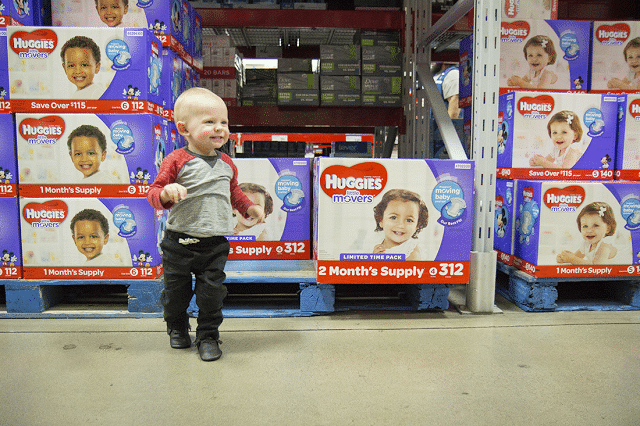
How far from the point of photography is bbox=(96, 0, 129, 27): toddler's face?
258 centimetres

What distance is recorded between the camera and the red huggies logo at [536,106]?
2.65 m

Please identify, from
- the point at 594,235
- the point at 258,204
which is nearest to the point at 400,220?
the point at 258,204

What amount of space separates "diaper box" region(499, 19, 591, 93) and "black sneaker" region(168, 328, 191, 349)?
246 centimetres

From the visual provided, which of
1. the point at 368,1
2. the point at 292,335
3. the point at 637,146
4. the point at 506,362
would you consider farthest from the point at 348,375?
the point at 368,1

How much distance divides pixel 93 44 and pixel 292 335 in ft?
5.91

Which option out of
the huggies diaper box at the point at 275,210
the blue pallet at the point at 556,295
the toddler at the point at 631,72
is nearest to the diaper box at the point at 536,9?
the toddler at the point at 631,72

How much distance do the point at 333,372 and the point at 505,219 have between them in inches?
66.0

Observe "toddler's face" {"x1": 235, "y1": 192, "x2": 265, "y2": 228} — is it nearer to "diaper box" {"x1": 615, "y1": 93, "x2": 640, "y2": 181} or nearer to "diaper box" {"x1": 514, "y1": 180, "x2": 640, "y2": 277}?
"diaper box" {"x1": 514, "y1": 180, "x2": 640, "y2": 277}

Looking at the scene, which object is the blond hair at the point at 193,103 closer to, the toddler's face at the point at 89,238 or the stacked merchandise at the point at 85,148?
the stacked merchandise at the point at 85,148

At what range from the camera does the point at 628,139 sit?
271 cm

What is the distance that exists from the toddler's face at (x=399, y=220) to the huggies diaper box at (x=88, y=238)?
1237 mm

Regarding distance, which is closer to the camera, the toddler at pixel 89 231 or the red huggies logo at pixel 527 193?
the toddler at pixel 89 231

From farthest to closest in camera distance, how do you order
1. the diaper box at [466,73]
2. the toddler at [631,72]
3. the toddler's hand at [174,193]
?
1. the diaper box at [466,73]
2. the toddler at [631,72]
3. the toddler's hand at [174,193]

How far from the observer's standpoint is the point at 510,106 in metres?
2.70
